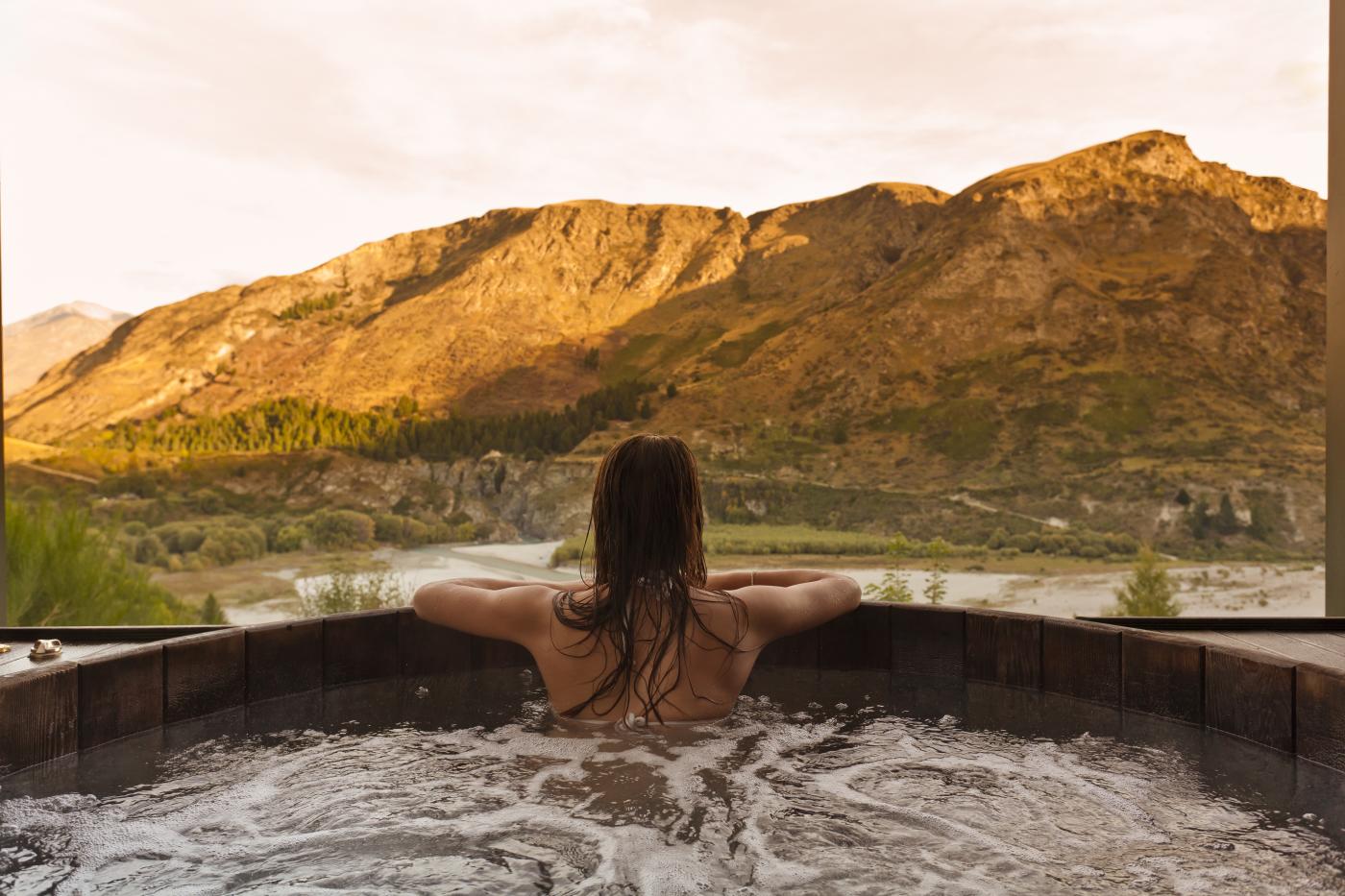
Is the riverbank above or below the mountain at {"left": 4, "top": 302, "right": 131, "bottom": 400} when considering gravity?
below

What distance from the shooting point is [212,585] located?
14648 millimetres

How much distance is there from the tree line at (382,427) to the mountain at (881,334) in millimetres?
262

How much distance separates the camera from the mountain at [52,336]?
1741 cm

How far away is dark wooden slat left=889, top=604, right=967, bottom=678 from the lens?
2070 mm

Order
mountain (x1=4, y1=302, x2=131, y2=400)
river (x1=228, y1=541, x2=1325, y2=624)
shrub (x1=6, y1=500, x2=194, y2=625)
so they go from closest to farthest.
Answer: shrub (x1=6, y1=500, x2=194, y2=625)
river (x1=228, y1=541, x2=1325, y2=624)
mountain (x1=4, y1=302, x2=131, y2=400)

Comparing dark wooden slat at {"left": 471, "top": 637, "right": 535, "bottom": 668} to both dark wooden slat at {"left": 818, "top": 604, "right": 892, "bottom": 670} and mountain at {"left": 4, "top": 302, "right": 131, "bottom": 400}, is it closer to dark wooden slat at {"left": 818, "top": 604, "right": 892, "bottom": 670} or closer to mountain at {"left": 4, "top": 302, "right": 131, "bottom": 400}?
dark wooden slat at {"left": 818, "top": 604, "right": 892, "bottom": 670}

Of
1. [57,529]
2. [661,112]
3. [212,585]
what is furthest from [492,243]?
[57,529]

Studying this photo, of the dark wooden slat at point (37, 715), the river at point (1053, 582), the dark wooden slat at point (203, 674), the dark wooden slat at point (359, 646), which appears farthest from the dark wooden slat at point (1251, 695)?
the river at point (1053, 582)

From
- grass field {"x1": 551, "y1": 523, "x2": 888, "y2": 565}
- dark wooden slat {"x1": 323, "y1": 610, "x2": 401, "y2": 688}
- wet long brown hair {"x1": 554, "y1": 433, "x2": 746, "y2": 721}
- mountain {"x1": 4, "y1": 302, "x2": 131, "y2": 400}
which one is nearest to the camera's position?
wet long brown hair {"x1": 554, "y1": 433, "x2": 746, "y2": 721}

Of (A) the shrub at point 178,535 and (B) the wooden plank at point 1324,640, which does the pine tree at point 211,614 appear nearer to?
(A) the shrub at point 178,535

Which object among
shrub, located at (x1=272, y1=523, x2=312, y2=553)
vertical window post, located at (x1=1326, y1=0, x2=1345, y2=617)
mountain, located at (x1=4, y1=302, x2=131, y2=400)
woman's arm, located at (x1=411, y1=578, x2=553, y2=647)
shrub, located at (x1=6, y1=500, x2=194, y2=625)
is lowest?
shrub, located at (x1=272, y1=523, x2=312, y2=553)

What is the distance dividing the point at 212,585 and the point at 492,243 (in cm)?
751

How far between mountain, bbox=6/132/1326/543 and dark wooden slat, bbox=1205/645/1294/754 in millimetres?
14045

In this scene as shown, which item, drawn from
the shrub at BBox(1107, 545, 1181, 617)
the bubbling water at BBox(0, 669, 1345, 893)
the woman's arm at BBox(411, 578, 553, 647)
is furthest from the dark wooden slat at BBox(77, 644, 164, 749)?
the shrub at BBox(1107, 545, 1181, 617)
